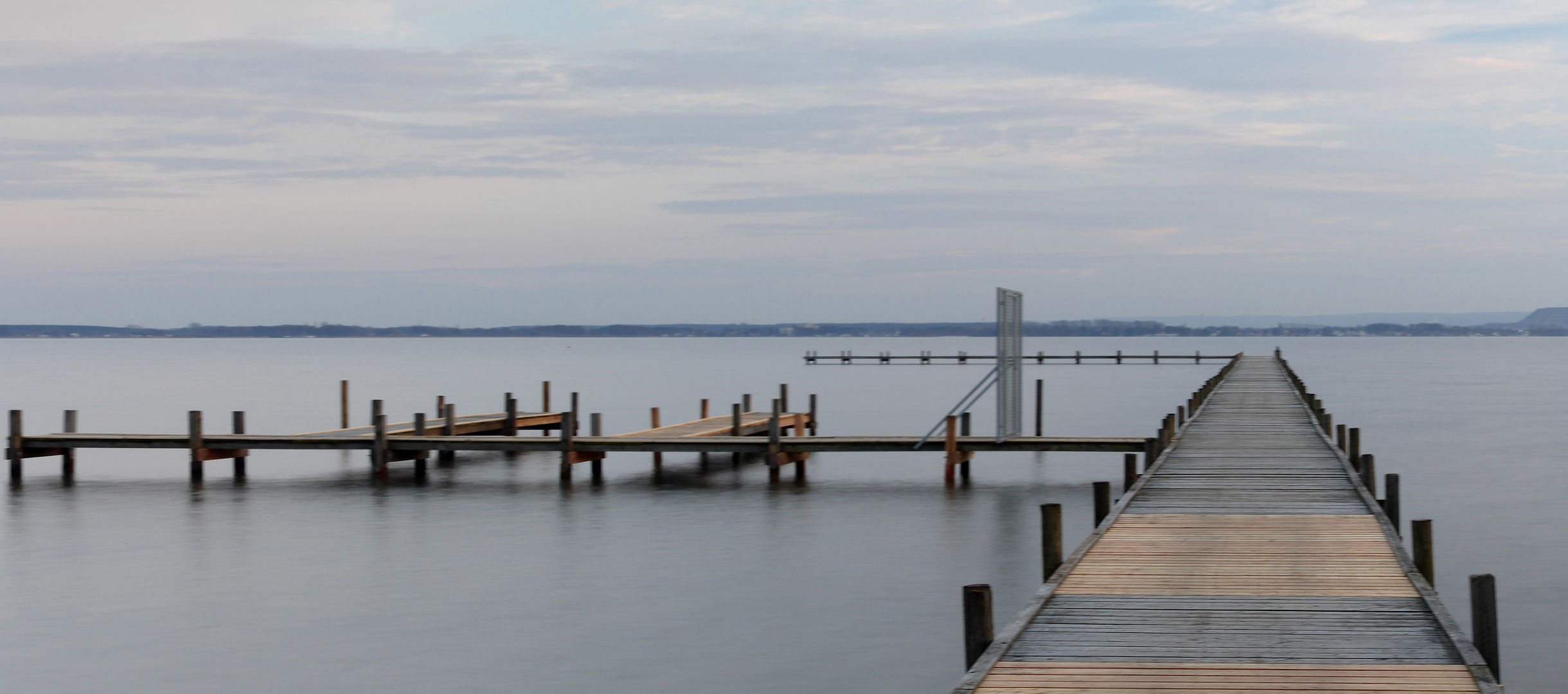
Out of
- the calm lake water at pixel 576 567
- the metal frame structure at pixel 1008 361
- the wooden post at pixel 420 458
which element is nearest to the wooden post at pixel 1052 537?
the calm lake water at pixel 576 567

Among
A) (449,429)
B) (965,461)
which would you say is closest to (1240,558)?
(965,461)

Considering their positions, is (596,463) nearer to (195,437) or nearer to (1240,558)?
(195,437)

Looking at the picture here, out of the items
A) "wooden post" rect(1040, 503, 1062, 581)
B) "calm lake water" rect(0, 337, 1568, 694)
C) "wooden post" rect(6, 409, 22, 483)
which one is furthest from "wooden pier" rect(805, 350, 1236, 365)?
"wooden post" rect(1040, 503, 1062, 581)

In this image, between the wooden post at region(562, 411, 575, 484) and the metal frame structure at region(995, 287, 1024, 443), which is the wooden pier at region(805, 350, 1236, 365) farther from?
the wooden post at region(562, 411, 575, 484)

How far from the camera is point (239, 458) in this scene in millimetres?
27062

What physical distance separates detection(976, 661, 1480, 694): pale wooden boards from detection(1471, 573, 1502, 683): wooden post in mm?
265

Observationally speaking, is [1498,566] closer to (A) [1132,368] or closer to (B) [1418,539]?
(B) [1418,539]

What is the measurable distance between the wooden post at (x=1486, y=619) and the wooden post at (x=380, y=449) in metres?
20.6

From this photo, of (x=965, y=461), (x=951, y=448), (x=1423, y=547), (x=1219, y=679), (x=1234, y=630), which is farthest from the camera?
(x=965, y=461)

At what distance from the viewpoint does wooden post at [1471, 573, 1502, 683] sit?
728 centimetres

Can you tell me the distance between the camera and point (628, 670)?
12188 millimetres

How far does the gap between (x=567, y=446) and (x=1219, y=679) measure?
18.2m

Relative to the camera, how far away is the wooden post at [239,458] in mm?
26109

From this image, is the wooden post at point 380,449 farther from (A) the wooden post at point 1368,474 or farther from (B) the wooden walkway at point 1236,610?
(A) the wooden post at point 1368,474
